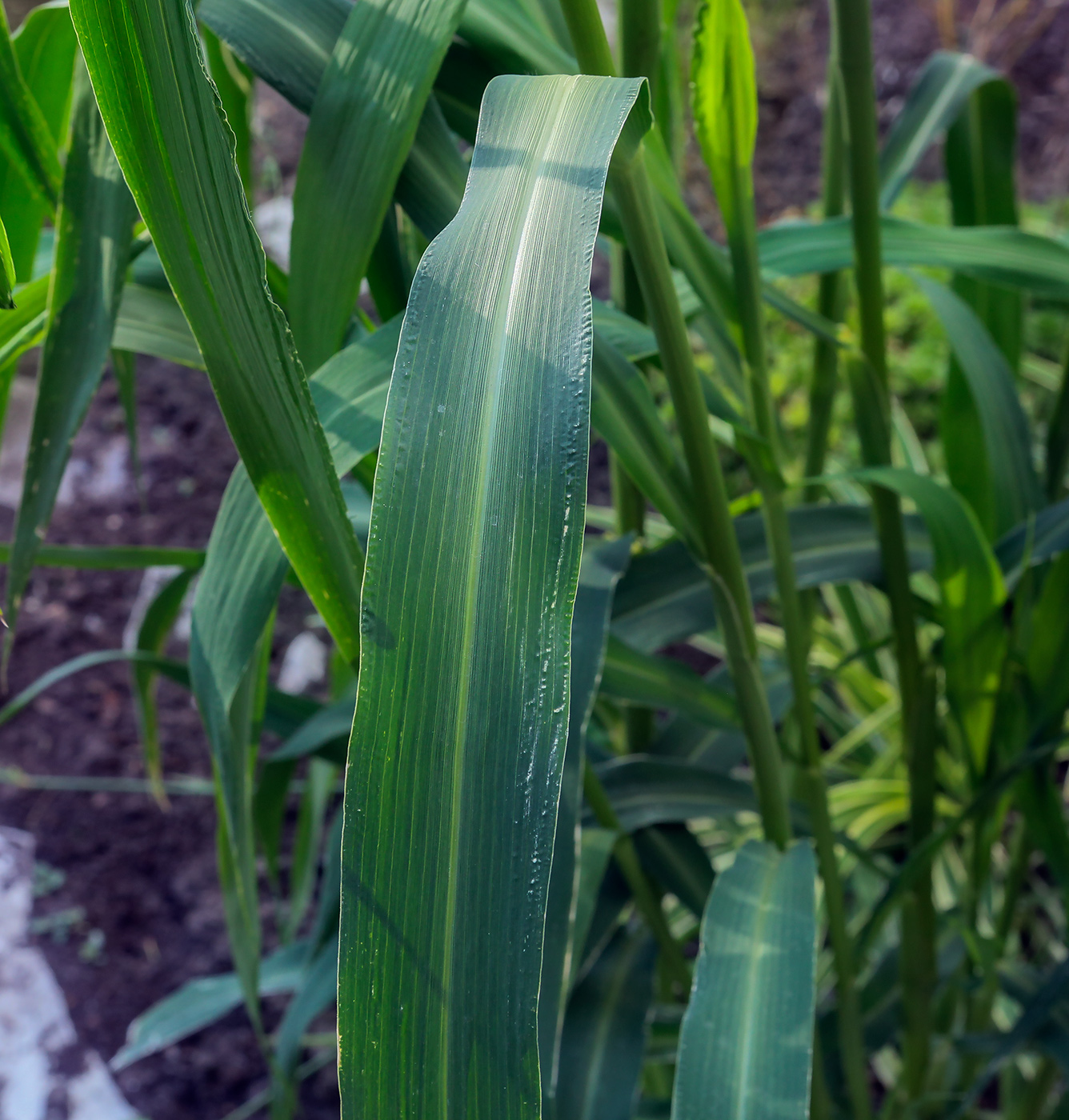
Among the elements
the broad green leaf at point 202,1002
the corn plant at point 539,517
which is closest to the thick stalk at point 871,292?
the corn plant at point 539,517

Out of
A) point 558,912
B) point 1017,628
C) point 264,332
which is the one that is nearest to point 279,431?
point 264,332

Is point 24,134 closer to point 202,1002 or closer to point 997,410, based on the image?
point 997,410

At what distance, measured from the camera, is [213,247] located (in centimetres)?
18

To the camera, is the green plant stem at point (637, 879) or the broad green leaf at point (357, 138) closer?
the broad green leaf at point (357, 138)

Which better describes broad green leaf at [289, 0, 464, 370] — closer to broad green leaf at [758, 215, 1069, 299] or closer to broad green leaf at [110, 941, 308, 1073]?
broad green leaf at [758, 215, 1069, 299]

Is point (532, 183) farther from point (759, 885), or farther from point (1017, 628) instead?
point (1017, 628)

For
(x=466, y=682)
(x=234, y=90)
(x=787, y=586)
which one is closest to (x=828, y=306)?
(x=787, y=586)

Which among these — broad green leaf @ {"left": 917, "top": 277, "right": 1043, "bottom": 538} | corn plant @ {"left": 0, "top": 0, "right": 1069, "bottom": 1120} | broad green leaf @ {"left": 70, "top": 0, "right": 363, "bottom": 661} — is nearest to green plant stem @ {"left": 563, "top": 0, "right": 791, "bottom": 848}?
corn plant @ {"left": 0, "top": 0, "right": 1069, "bottom": 1120}

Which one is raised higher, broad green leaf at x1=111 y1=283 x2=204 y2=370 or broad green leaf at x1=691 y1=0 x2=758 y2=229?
broad green leaf at x1=691 y1=0 x2=758 y2=229

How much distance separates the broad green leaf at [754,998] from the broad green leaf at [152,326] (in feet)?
1.01

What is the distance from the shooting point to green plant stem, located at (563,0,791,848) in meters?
0.25

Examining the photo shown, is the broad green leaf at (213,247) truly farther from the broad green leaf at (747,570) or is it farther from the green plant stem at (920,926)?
the green plant stem at (920,926)

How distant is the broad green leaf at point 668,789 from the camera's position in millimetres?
484

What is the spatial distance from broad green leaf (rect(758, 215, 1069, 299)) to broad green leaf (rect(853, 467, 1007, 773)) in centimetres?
10
